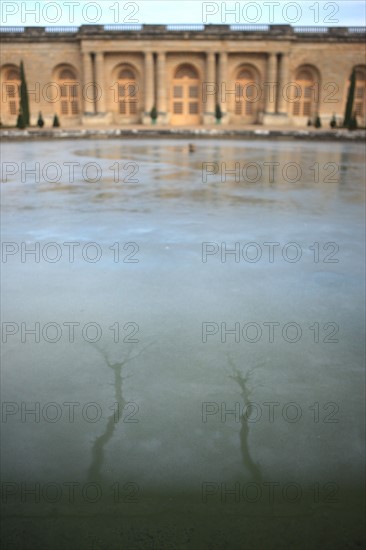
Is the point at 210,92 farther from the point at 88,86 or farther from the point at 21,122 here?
the point at 21,122

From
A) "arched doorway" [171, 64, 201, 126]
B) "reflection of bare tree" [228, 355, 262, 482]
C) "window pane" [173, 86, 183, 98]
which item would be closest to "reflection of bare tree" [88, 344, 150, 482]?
"reflection of bare tree" [228, 355, 262, 482]

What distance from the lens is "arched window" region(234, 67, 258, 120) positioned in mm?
39406

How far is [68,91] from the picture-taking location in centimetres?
4009

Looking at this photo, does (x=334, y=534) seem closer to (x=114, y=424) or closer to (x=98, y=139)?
(x=114, y=424)

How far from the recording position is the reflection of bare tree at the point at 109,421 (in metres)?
2.03

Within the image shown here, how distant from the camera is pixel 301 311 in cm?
359

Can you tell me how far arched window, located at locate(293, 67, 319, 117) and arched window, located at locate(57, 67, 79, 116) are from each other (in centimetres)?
1716

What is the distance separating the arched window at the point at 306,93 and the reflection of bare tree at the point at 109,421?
40.8 metres

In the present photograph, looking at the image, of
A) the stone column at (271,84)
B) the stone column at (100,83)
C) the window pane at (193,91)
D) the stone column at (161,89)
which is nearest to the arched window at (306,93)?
the stone column at (271,84)

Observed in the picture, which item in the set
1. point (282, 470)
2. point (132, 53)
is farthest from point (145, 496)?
point (132, 53)

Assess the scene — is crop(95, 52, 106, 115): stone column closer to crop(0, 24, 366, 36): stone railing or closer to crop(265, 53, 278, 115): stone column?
crop(0, 24, 366, 36): stone railing

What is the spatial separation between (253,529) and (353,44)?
140ft

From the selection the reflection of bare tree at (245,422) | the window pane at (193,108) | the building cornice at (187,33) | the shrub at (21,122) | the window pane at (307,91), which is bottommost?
the reflection of bare tree at (245,422)

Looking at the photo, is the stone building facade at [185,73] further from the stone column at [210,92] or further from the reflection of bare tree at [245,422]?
the reflection of bare tree at [245,422]
